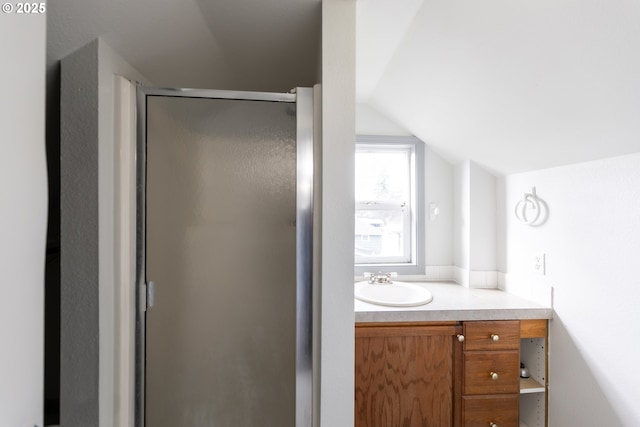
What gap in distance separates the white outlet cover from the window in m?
0.73

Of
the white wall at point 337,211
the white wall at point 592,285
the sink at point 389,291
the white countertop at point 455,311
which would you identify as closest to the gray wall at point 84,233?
the white wall at point 337,211

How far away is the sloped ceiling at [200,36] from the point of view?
91cm

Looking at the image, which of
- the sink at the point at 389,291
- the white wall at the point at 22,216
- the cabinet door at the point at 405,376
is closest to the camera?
the white wall at the point at 22,216

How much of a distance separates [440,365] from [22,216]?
1843 millimetres

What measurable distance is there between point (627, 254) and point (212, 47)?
2.04 metres

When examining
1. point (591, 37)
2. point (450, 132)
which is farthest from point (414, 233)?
point (591, 37)

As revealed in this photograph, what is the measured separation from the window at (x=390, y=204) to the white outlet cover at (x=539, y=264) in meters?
0.73

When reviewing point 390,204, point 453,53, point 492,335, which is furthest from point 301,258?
point 390,204

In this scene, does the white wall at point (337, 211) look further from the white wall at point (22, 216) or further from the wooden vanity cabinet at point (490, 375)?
the wooden vanity cabinet at point (490, 375)

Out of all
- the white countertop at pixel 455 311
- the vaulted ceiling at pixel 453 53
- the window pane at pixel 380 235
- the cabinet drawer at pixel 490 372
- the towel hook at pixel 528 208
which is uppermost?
the vaulted ceiling at pixel 453 53

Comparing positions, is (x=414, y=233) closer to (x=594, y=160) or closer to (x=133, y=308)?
(x=594, y=160)

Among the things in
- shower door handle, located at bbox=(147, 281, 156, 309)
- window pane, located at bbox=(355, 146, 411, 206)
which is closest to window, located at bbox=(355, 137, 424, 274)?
window pane, located at bbox=(355, 146, 411, 206)

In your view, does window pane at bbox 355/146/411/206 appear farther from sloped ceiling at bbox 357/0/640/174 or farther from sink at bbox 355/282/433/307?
sink at bbox 355/282/433/307

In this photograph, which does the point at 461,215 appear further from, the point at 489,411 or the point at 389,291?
the point at 489,411
